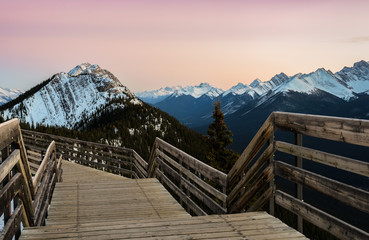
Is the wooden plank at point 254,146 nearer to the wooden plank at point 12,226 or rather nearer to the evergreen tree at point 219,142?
the wooden plank at point 12,226

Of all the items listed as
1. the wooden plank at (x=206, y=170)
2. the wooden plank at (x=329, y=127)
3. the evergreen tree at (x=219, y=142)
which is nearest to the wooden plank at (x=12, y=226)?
the wooden plank at (x=206, y=170)

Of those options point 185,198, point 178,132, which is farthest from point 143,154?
point 185,198

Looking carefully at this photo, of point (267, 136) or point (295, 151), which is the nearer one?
point (295, 151)

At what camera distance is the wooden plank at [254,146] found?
520 cm

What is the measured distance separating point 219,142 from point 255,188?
3497 cm

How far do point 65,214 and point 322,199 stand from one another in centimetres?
18473

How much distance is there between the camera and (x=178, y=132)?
14462 cm

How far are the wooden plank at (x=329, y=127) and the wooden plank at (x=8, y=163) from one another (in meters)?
3.42

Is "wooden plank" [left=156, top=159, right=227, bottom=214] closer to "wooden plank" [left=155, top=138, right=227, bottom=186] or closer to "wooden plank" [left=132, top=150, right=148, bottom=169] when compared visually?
"wooden plank" [left=155, top=138, right=227, bottom=186]

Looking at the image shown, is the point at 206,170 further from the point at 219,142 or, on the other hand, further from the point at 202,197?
the point at 219,142

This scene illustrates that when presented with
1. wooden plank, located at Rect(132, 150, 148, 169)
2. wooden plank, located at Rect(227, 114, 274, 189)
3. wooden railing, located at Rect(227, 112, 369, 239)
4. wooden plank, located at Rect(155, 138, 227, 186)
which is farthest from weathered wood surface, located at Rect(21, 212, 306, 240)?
wooden plank, located at Rect(132, 150, 148, 169)

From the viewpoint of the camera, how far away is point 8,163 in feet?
12.7

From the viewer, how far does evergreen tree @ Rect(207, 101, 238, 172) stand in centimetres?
4025

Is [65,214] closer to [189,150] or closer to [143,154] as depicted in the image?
[143,154]
